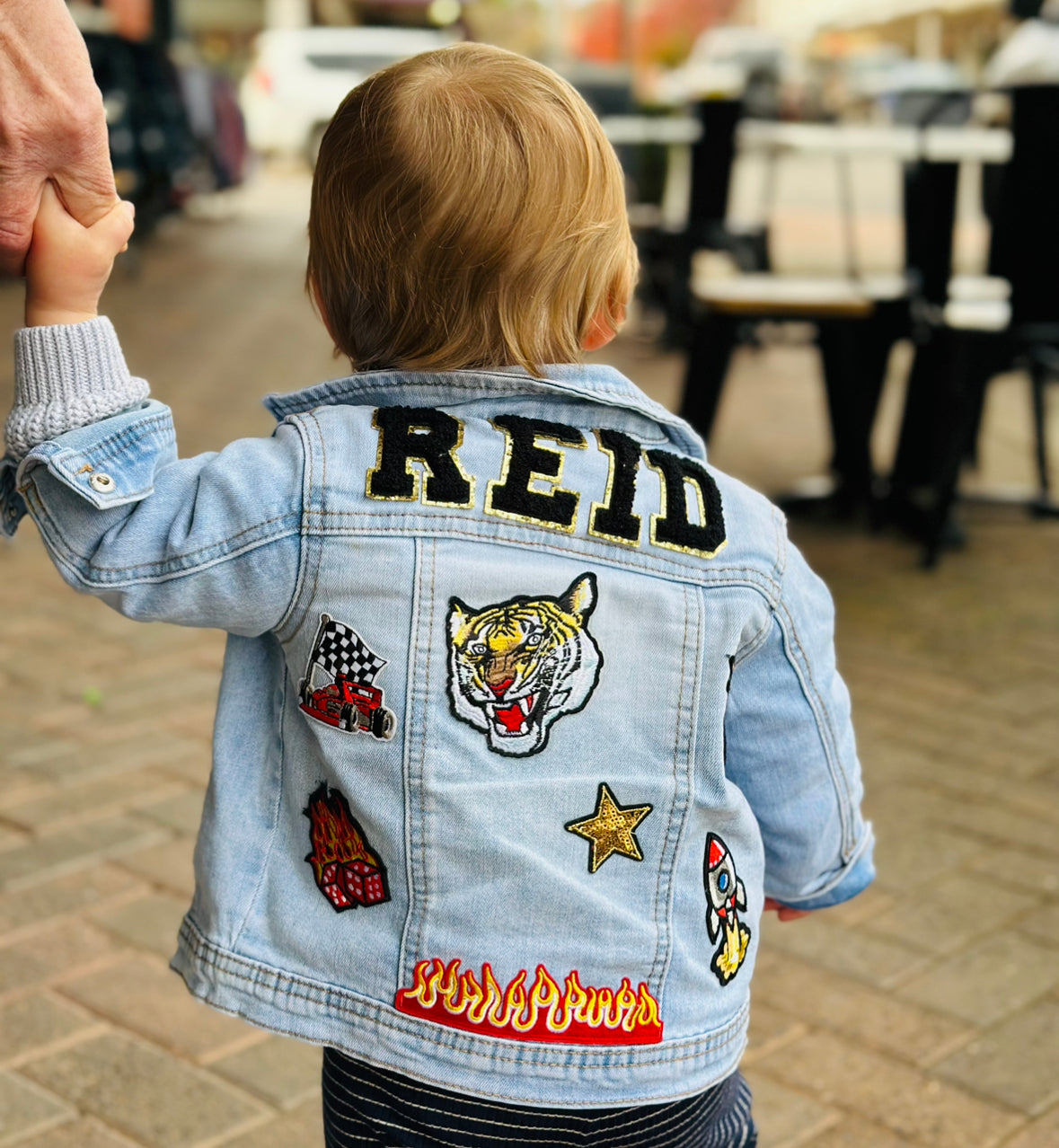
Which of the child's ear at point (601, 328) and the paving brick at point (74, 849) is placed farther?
the paving brick at point (74, 849)

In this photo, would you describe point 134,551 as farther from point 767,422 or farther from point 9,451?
point 767,422

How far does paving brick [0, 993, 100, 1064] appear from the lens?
7.57 ft

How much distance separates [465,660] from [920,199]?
4697 millimetres

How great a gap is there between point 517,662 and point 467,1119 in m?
0.41

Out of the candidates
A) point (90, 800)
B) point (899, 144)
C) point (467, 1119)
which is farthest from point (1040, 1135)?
point (899, 144)

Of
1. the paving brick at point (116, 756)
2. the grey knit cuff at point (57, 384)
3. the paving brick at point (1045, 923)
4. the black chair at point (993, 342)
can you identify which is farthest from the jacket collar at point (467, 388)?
the black chair at point (993, 342)

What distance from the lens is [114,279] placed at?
1109cm

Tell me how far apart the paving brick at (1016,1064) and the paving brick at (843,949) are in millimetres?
223

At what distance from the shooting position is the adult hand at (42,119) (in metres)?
1.20

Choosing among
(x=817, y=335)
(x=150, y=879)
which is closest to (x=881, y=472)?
(x=817, y=335)

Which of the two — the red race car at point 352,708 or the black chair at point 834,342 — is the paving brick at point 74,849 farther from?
the black chair at point 834,342

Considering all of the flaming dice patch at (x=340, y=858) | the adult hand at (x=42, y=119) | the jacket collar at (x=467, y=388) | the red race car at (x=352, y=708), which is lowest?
the flaming dice patch at (x=340, y=858)

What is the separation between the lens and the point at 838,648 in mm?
4184

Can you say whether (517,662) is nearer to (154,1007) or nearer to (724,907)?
(724,907)
